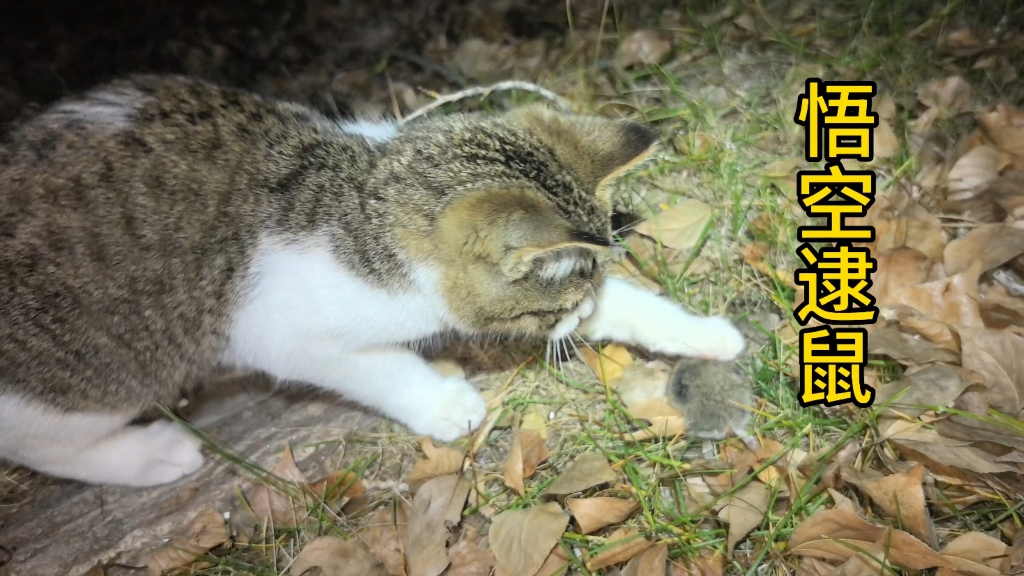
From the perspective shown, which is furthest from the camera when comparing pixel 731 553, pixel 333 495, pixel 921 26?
pixel 921 26

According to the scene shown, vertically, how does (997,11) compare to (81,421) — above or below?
above

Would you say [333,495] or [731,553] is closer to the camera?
[731,553]

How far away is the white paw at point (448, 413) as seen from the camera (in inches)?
57.1

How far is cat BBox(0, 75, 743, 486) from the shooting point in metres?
1.16

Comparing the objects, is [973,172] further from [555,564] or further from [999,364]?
[555,564]

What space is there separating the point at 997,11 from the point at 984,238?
28.6 inches

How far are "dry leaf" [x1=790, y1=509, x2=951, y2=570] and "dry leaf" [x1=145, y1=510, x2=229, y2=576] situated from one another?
1.08 metres

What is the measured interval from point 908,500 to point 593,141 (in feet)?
2.69

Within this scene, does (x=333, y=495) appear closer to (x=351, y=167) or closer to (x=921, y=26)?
(x=351, y=167)

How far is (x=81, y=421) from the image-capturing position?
1.31m

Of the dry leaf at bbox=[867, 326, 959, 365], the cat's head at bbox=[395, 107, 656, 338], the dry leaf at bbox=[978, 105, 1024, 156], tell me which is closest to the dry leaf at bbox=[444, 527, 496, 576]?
the cat's head at bbox=[395, 107, 656, 338]

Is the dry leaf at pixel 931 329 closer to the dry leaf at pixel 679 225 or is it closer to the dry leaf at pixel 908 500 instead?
the dry leaf at pixel 908 500

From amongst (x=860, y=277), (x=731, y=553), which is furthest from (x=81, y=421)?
(x=860, y=277)

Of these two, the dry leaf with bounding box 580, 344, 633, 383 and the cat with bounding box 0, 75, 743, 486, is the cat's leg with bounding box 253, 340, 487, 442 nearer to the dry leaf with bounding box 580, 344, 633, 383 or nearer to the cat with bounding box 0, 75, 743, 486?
the cat with bounding box 0, 75, 743, 486
